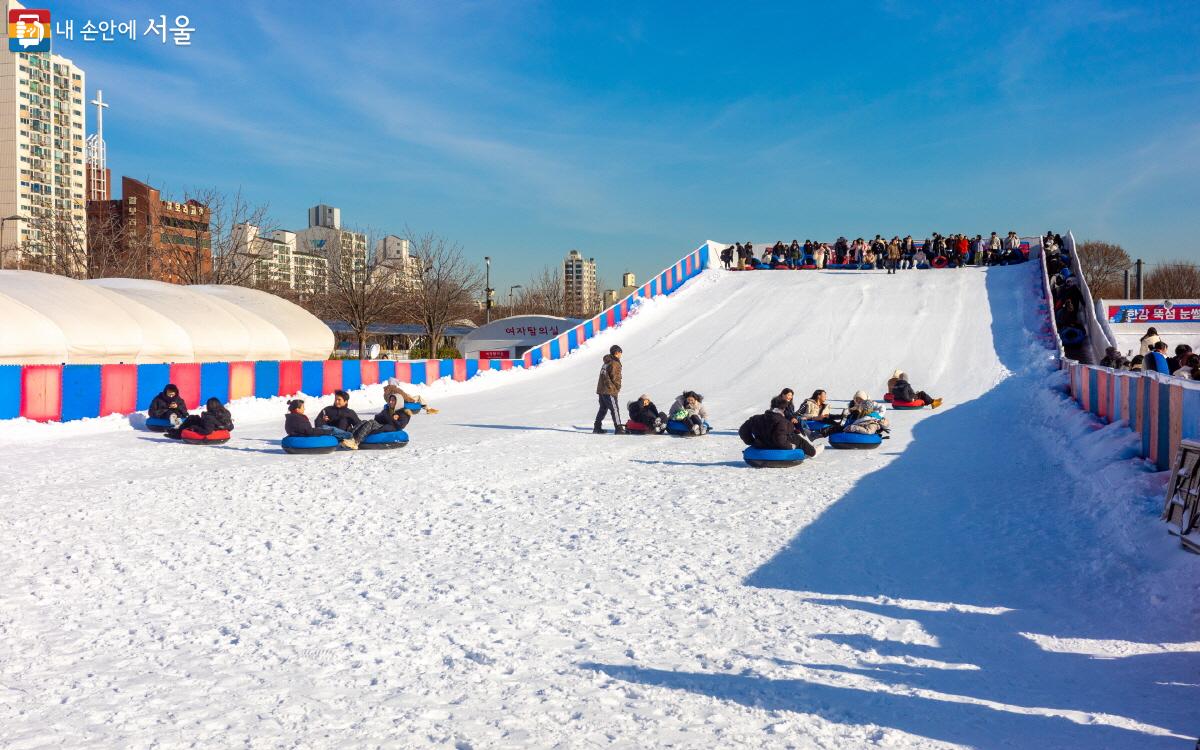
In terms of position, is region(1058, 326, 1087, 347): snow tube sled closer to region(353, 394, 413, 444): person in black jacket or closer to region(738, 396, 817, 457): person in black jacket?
region(738, 396, 817, 457): person in black jacket

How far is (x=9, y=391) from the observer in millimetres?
15125

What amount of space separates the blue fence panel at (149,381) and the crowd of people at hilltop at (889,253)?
26.4 m

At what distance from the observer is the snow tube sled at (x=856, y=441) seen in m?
13.1

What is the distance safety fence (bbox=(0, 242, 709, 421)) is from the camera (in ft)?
50.6

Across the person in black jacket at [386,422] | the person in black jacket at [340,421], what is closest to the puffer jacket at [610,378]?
the person in black jacket at [386,422]

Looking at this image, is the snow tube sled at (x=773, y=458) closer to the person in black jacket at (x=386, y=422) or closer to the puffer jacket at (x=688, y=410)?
the puffer jacket at (x=688, y=410)

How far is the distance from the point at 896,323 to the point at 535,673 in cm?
2594

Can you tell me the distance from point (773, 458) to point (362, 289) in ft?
123

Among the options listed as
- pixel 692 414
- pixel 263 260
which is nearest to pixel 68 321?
pixel 692 414

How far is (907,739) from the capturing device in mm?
3994

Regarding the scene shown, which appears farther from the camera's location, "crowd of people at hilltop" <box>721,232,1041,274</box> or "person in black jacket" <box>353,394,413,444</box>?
"crowd of people at hilltop" <box>721,232,1041,274</box>

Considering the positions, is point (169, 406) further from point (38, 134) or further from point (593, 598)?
point (38, 134)

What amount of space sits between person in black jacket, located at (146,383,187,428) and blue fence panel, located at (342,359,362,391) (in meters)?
7.14

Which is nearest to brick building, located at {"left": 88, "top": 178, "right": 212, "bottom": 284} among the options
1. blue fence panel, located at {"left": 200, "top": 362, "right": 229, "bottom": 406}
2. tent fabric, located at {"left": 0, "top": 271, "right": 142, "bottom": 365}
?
tent fabric, located at {"left": 0, "top": 271, "right": 142, "bottom": 365}
